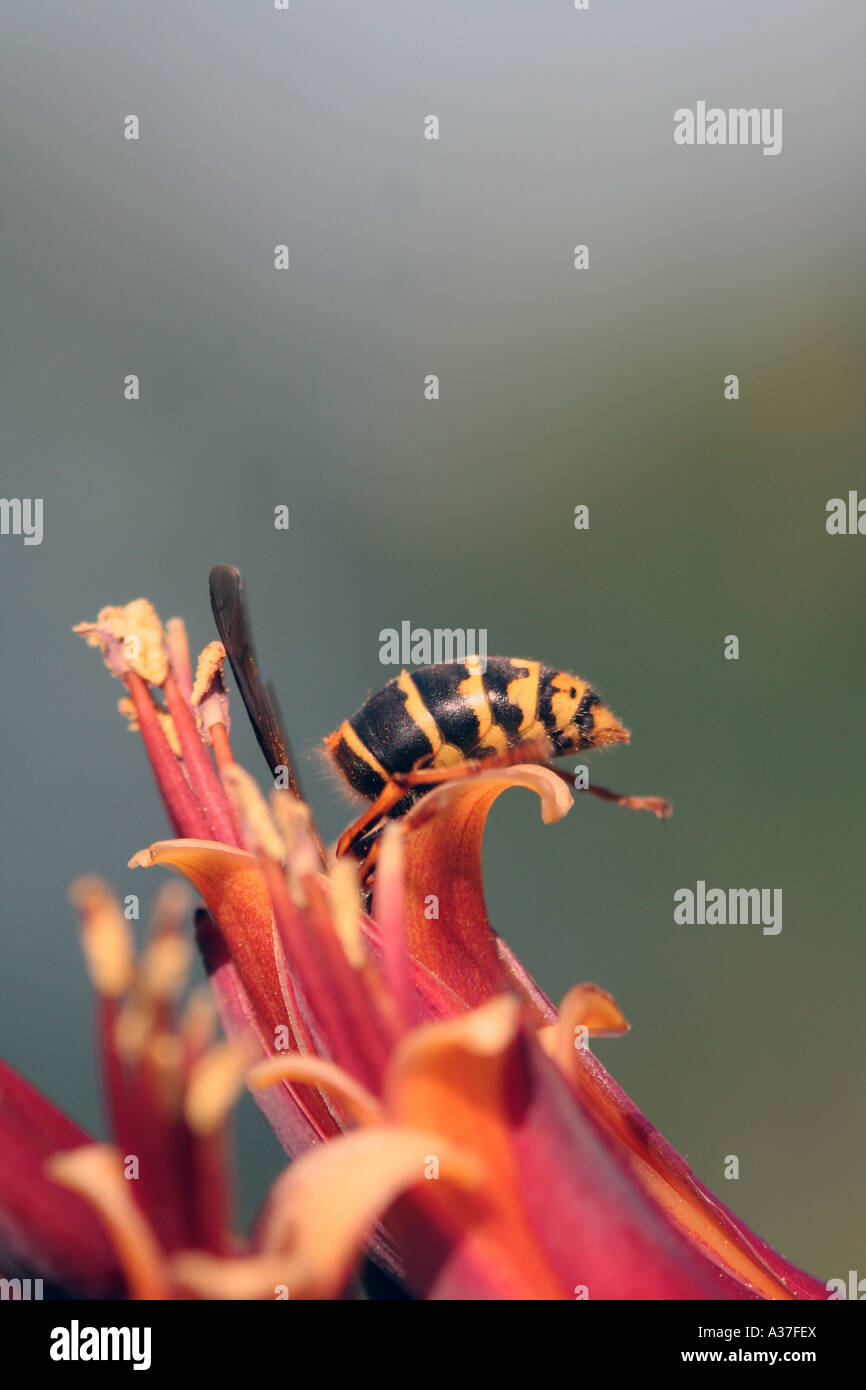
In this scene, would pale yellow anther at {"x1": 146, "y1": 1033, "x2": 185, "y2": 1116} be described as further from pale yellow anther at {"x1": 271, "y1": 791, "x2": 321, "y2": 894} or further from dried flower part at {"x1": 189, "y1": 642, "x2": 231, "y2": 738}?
dried flower part at {"x1": 189, "y1": 642, "x2": 231, "y2": 738}

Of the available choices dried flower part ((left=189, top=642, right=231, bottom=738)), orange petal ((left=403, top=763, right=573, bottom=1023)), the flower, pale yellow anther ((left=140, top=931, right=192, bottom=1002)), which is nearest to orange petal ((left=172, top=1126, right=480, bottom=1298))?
the flower

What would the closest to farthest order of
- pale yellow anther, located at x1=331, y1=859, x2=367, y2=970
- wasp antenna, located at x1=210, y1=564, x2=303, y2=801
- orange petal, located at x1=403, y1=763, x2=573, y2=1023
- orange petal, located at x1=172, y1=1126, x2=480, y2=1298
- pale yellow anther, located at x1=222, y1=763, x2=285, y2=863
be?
orange petal, located at x1=172, y1=1126, x2=480, y2=1298
pale yellow anther, located at x1=331, y1=859, x2=367, y2=970
pale yellow anther, located at x1=222, y1=763, x2=285, y2=863
orange petal, located at x1=403, y1=763, x2=573, y2=1023
wasp antenna, located at x1=210, y1=564, x2=303, y2=801

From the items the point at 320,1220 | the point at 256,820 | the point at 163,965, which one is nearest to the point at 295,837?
Result: the point at 256,820

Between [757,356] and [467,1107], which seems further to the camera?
[757,356]

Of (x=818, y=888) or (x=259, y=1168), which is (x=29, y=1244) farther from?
(x=818, y=888)

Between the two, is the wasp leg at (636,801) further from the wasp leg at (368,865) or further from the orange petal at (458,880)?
the wasp leg at (368,865)
